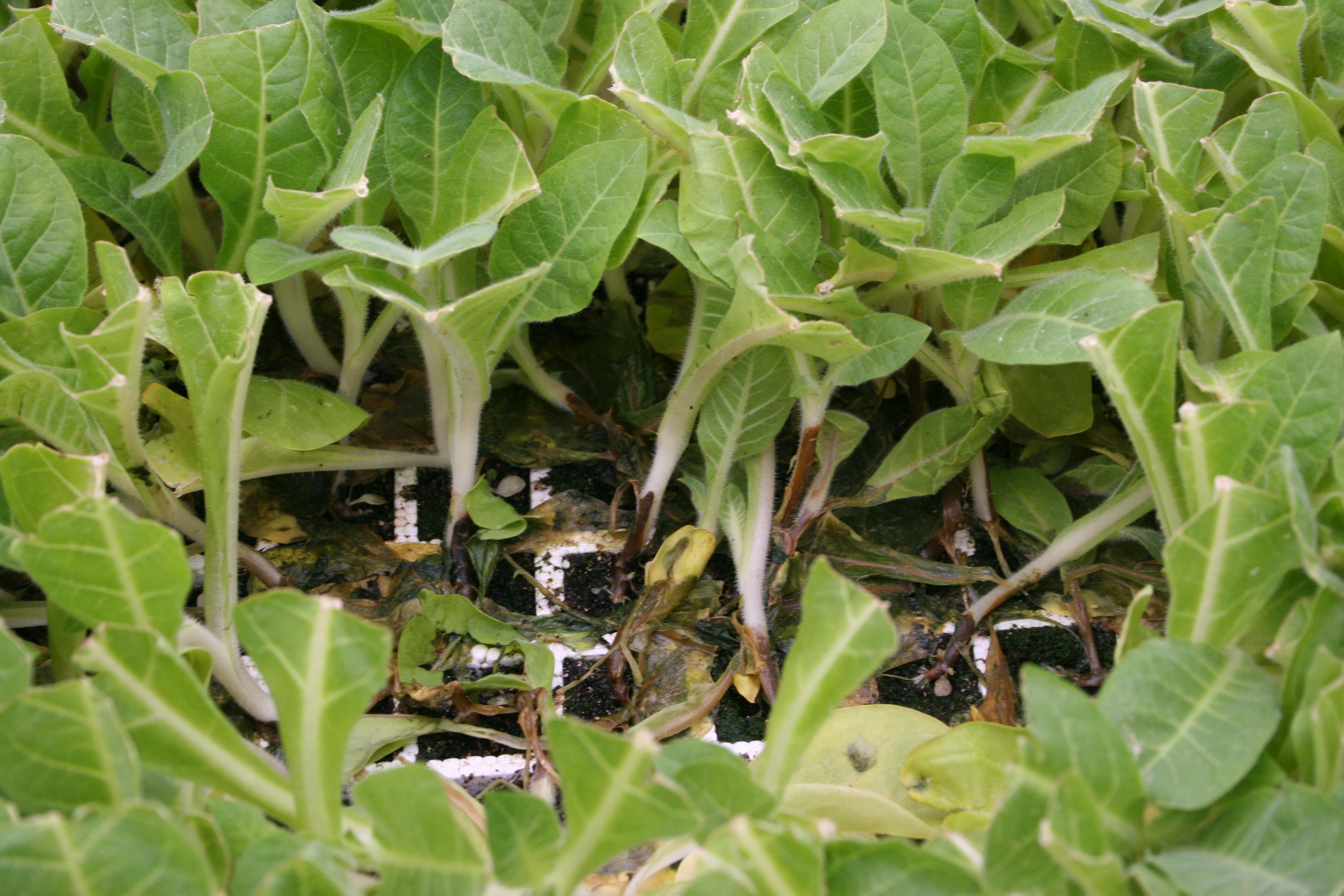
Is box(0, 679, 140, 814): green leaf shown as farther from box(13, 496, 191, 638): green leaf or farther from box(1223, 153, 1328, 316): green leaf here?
box(1223, 153, 1328, 316): green leaf

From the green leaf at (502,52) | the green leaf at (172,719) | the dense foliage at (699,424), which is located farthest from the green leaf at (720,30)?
the green leaf at (172,719)

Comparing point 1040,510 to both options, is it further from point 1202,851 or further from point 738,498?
point 1202,851

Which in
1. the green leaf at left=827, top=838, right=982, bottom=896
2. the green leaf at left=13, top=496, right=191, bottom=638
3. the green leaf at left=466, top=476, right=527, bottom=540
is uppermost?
the green leaf at left=13, top=496, right=191, bottom=638

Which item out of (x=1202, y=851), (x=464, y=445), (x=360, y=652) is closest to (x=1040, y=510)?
(x=1202, y=851)

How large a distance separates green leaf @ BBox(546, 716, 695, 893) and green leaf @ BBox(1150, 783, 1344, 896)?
25 cm

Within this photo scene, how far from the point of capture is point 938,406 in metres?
0.99

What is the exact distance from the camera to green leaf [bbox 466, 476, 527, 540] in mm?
868

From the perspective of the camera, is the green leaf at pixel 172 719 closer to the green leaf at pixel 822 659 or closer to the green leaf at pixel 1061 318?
the green leaf at pixel 822 659

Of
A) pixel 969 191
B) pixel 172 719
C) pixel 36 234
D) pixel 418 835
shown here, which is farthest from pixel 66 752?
pixel 969 191

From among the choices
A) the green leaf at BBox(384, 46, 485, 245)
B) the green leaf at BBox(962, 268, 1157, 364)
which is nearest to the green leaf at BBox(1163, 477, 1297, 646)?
the green leaf at BBox(962, 268, 1157, 364)

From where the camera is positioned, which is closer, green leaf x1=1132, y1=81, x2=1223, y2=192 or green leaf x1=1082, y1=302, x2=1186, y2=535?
green leaf x1=1082, y1=302, x2=1186, y2=535

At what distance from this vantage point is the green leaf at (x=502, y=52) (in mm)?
778

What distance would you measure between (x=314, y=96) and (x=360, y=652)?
1.53ft

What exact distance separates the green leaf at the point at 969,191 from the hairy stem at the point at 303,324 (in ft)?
1.72
